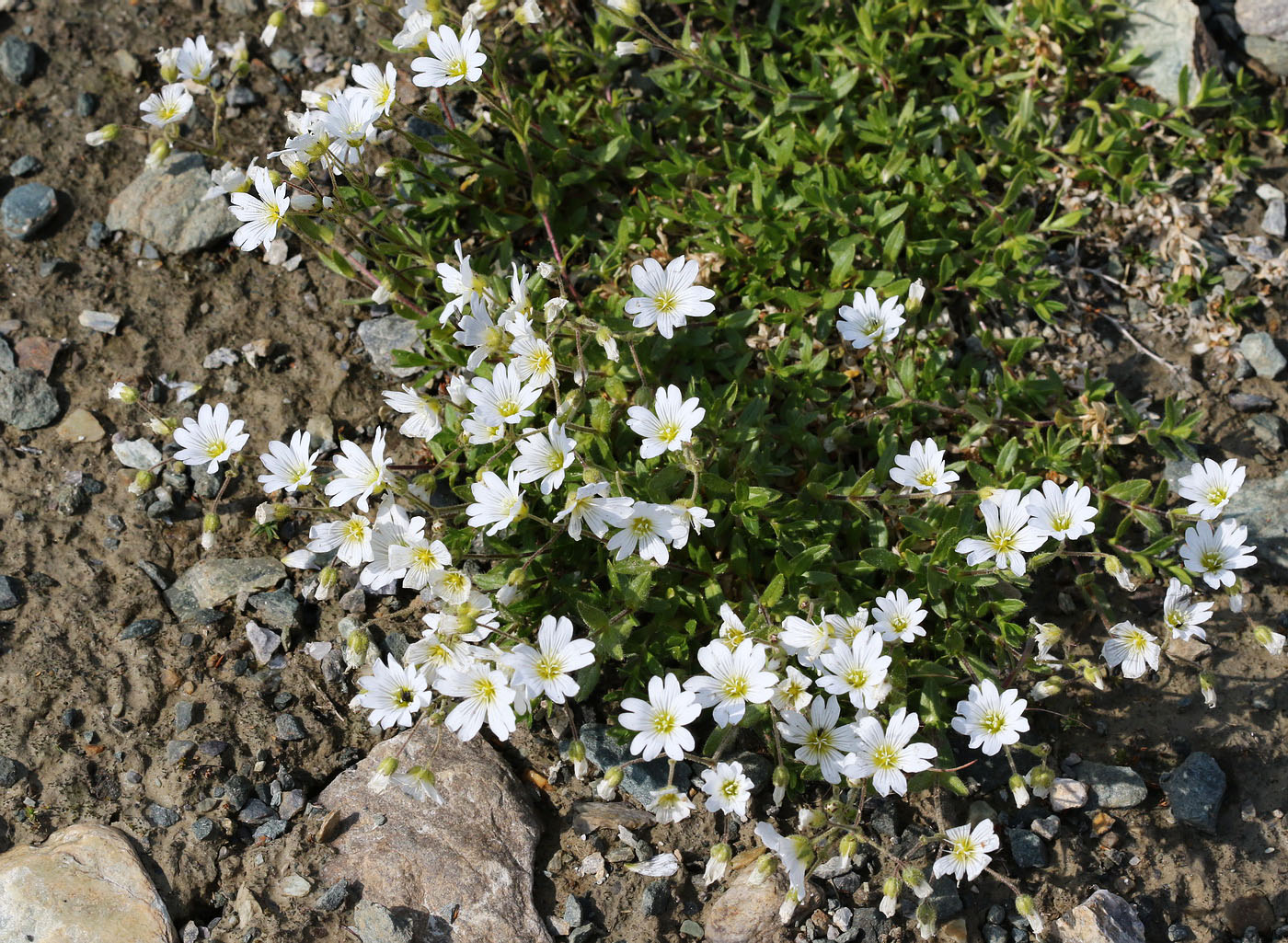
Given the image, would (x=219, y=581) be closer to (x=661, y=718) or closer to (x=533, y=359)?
(x=533, y=359)

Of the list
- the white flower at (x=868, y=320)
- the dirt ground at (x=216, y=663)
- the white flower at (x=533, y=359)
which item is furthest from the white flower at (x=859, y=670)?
the white flower at (x=533, y=359)

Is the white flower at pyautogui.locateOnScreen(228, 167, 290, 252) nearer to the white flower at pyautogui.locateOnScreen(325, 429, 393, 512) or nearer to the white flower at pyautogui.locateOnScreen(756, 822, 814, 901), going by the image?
the white flower at pyautogui.locateOnScreen(325, 429, 393, 512)

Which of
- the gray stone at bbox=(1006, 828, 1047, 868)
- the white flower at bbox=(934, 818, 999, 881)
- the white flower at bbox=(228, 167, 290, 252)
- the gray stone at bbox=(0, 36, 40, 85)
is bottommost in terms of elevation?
the gray stone at bbox=(1006, 828, 1047, 868)

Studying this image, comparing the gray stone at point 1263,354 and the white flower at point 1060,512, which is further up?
the white flower at point 1060,512

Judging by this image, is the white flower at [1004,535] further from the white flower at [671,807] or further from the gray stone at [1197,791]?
the white flower at [671,807]

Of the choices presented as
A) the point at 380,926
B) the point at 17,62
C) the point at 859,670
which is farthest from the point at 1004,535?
the point at 17,62

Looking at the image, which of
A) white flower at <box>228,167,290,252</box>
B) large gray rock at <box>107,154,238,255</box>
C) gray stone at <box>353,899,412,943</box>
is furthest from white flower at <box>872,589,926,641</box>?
large gray rock at <box>107,154,238,255</box>
